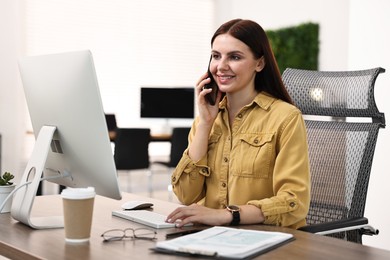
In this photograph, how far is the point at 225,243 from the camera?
1231 millimetres

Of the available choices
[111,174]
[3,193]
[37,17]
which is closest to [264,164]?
[111,174]

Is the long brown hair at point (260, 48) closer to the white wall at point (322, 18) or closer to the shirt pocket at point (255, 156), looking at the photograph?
the shirt pocket at point (255, 156)

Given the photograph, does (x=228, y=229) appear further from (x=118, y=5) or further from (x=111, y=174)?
(x=118, y=5)

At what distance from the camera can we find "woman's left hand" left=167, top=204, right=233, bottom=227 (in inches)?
58.1

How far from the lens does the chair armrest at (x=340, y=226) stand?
171cm

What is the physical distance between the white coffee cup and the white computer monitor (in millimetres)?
147

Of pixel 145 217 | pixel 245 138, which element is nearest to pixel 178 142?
pixel 245 138

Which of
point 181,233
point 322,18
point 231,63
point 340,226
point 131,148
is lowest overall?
point 131,148

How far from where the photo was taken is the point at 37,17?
638 cm

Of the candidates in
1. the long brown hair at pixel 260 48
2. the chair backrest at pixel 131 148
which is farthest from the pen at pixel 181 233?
the chair backrest at pixel 131 148

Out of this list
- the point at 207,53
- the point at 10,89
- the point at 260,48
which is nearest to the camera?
the point at 260,48

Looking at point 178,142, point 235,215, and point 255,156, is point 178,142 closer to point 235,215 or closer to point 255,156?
point 255,156

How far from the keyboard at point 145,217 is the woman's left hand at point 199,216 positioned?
28 mm

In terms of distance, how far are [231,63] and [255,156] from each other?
0.29 metres
